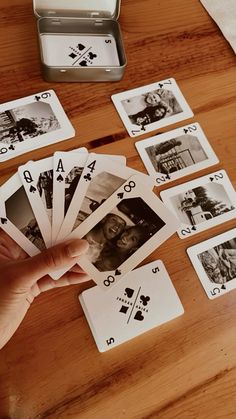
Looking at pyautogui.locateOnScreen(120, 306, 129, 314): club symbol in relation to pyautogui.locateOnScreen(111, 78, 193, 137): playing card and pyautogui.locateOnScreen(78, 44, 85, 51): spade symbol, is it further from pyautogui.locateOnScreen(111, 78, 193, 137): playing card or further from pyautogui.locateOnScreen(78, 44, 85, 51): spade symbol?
pyautogui.locateOnScreen(78, 44, 85, 51): spade symbol

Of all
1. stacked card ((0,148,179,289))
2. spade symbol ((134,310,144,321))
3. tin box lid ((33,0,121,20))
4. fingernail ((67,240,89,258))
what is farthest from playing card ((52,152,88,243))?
tin box lid ((33,0,121,20))

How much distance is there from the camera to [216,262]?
3.37 feet

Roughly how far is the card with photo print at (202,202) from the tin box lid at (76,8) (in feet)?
1.52

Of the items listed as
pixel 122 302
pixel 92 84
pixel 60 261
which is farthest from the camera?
pixel 92 84

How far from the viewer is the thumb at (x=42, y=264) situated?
0.83m

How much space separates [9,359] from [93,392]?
164mm

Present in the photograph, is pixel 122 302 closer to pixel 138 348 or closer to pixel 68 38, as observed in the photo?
pixel 138 348

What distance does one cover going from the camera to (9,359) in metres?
0.89

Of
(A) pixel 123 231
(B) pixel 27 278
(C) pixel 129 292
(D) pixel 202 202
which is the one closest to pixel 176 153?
(D) pixel 202 202

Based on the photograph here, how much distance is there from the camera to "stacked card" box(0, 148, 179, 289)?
973 millimetres

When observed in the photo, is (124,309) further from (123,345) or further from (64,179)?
(64,179)

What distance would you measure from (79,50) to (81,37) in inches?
1.8

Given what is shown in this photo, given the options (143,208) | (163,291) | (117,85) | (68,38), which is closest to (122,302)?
(163,291)

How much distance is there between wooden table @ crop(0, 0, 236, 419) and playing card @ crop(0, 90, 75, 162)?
20 millimetres
